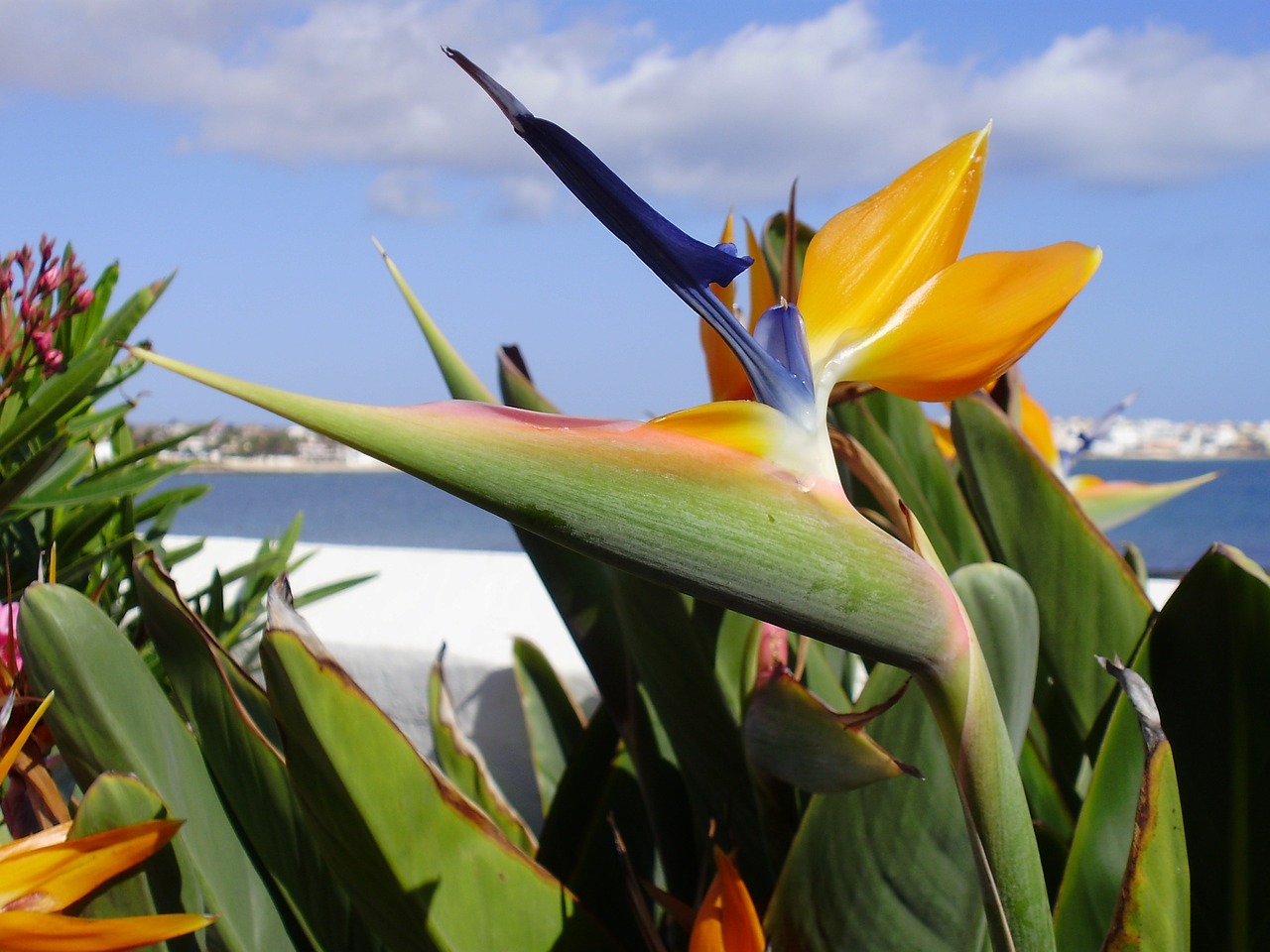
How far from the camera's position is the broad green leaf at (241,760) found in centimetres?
46

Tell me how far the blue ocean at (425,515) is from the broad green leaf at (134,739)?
32.9ft

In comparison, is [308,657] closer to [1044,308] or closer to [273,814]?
[273,814]

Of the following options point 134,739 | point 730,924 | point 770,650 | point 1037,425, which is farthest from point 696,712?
point 1037,425

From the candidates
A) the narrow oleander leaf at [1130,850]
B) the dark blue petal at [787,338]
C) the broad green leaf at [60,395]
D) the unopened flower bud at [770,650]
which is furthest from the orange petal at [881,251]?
the broad green leaf at [60,395]

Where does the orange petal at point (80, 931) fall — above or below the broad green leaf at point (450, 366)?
below

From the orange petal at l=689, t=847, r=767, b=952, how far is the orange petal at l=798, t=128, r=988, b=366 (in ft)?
0.69

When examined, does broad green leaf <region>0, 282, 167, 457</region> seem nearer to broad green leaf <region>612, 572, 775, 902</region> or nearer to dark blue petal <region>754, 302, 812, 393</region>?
broad green leaf <region>612, 572, 775, 902</region>

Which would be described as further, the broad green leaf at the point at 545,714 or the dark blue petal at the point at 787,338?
the broad green leaf at the point at 545,714

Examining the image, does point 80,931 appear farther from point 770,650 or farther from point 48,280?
point 48,280

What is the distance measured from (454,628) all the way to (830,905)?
2.18 ft

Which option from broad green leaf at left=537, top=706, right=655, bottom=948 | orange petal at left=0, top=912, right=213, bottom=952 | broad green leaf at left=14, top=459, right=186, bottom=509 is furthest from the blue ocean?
orange petal at left=0, top=912, right=213, bottom=952

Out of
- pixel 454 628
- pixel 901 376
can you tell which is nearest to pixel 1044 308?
pixel 901 376

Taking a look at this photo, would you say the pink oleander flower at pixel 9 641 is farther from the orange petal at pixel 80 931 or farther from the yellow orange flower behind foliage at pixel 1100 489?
the yellow orange flower behind foliage at pixel 1100 489

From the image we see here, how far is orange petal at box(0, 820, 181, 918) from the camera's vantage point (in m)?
0.33
